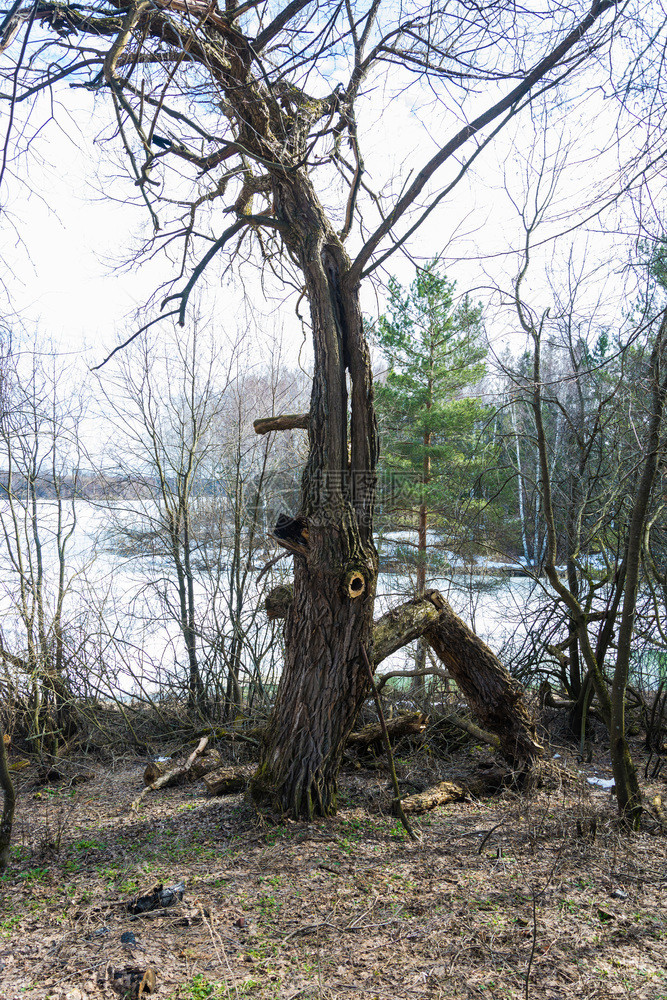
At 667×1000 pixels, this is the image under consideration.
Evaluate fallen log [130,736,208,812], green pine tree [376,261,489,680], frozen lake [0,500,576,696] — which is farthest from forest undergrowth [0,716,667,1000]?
green pine tree [376,261,489,680]

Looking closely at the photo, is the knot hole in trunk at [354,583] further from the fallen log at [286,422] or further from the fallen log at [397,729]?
the fallen log at [397,729]

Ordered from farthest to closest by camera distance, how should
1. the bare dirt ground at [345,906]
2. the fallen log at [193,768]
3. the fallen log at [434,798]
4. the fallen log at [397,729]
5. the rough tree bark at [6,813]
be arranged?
the fallen log at [193,768] < the fallen log at [397,729] < the fallen log at [434,798] < the rough tree bark at [6,813] < the bare dirt ground at [345,906]

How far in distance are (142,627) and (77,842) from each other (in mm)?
3637

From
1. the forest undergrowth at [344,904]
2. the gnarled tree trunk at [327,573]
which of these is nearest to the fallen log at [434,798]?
the forest undergrowth at [344,904]

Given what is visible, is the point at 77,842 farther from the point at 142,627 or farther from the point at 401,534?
the point at 401,534

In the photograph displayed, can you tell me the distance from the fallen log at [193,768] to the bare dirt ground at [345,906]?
0.71 m

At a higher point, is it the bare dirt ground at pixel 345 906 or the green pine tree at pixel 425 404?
the green pine tree at pixel 425 404

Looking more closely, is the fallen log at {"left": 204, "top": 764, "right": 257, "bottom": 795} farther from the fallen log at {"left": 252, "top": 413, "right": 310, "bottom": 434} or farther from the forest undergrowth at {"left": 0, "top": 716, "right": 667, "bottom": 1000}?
the fallen log at {"left": 252, "top": 413, "right": 310, "bottom": 434}

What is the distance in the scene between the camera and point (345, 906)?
2.89 m

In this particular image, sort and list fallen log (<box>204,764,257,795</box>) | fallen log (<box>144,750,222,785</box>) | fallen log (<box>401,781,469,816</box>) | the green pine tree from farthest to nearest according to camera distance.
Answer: the green pine tree < fallen log (<box>144,750,222,785</box>) < fallen log (<box>204,764,257,795</box>) < fallen log (<box>401,781,469,816</box>)

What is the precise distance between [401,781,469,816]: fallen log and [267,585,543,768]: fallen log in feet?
1.72

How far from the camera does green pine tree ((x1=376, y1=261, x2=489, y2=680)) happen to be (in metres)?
10.6

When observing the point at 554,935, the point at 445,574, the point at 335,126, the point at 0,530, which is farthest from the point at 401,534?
the point at 554,935

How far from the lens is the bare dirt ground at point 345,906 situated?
2.35 m
